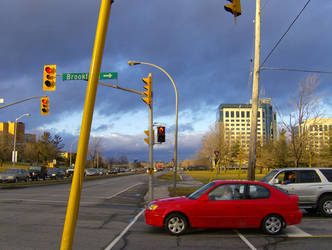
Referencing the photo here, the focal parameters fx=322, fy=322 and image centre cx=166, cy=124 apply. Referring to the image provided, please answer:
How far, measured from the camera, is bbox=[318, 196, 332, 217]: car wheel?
462 inches

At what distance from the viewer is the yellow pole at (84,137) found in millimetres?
3141

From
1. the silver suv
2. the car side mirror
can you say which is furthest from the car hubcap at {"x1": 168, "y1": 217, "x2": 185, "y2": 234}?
the silver suv

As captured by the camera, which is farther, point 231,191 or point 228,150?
point 228,150

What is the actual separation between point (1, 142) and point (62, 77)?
66.4 metres

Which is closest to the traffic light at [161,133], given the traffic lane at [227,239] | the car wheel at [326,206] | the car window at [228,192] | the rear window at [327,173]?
the rear window at [327,173]

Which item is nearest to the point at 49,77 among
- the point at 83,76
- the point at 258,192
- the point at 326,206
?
the point at 83,76

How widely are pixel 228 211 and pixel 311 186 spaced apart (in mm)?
5093

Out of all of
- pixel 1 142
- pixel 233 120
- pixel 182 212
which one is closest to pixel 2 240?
pixel 182 212

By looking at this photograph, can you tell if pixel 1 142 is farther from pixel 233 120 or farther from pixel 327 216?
pixel 233 120

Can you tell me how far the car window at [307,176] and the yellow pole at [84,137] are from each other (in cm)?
1083

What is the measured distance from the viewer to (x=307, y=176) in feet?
40.0

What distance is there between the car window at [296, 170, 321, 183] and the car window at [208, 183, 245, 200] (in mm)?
4505

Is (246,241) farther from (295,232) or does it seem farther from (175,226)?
(295,232)

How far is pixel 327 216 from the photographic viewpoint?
11.8m
